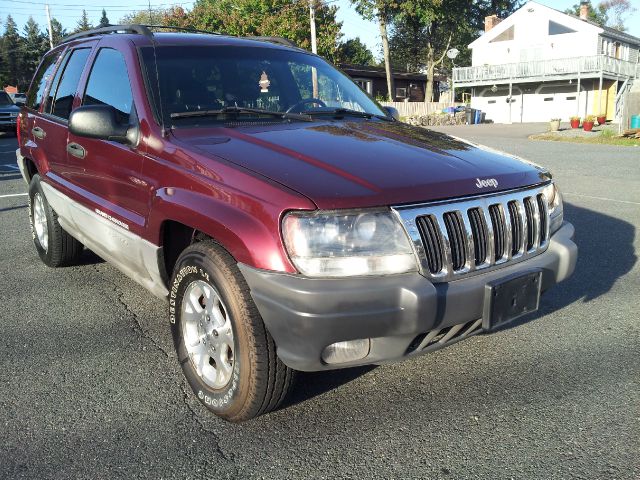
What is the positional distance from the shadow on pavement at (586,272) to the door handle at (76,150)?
211cm

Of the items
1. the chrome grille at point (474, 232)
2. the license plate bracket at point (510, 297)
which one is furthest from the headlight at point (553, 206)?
the license plate bracket at point (510, 297)

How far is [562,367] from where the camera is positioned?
11.0 ft

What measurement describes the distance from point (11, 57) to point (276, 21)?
181ft

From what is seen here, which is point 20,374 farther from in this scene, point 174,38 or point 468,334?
point 468,334

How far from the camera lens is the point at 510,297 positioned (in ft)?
8.97

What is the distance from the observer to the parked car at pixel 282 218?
2.43m

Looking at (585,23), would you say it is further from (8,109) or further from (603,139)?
(8,109)

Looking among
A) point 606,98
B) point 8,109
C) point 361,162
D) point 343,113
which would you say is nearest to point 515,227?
point 361,162

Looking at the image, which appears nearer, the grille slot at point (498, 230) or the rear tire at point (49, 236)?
the grille slot at point (498, 230)

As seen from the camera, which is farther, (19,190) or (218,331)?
(19,190)

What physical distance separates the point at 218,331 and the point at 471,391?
136 centimetres

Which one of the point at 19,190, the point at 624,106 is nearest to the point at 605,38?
the point at 624,106

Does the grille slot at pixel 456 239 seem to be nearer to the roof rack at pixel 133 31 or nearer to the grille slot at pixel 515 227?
the grille slot at pixel 515 227

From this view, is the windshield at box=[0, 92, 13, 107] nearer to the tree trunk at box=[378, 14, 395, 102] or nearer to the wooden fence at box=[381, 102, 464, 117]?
the wooden fence at box=[381, 102, 464, 117]
